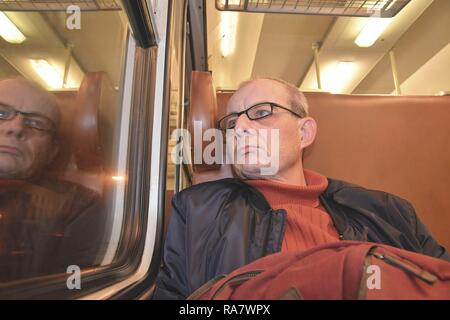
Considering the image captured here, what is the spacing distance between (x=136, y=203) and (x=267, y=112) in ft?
2.05

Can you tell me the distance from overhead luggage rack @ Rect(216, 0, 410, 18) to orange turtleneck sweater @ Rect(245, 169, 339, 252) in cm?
122

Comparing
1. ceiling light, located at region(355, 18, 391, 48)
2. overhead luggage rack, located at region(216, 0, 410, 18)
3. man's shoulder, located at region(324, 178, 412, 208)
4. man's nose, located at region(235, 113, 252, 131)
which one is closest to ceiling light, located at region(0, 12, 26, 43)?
man's nose, located at region(235, 113, 252, 131)

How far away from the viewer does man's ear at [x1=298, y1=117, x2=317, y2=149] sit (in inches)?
50.1

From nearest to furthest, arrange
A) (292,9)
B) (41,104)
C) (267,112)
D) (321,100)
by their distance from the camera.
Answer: (41,104) < (267,112) < (321,100) < (292,9)

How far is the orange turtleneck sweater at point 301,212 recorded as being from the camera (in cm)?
89

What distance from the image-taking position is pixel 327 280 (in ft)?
1.52

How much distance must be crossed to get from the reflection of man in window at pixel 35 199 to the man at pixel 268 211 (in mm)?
273

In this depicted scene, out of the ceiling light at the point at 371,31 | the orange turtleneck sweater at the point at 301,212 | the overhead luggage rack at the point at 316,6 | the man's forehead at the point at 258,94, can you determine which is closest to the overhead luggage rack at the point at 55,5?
the man's forehead at the point at 258,94

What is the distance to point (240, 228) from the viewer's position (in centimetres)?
90

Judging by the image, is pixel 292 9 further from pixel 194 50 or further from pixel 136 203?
pixel 136 203

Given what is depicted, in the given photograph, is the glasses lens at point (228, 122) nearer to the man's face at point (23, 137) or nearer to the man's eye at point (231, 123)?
the man's eye at point (231, 123)

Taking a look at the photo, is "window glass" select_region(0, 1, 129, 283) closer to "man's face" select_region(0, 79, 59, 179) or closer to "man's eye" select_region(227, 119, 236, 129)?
"man's face" select_region(0, 79, 59, 179)

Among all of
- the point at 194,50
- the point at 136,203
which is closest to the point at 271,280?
the point at 136,203
